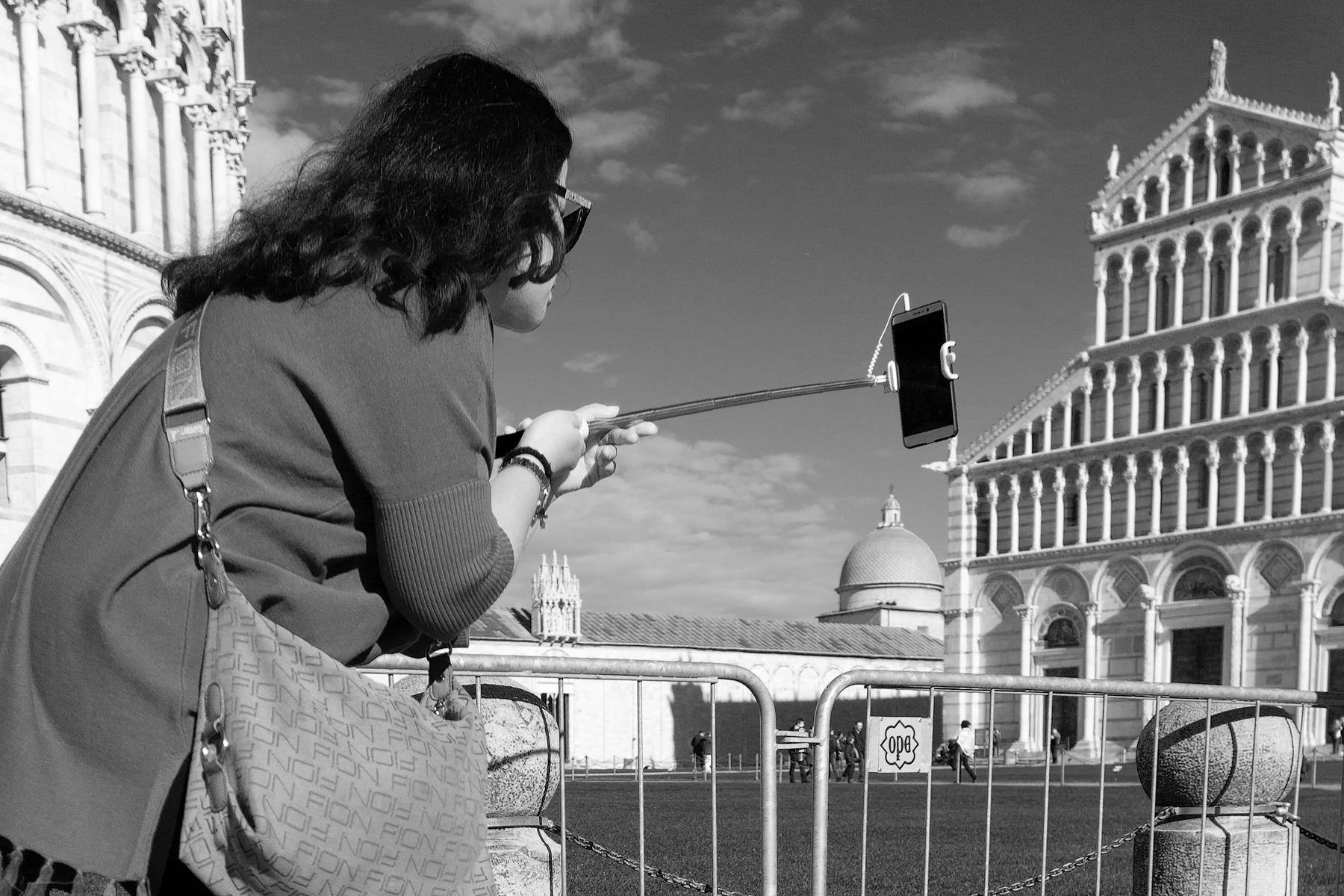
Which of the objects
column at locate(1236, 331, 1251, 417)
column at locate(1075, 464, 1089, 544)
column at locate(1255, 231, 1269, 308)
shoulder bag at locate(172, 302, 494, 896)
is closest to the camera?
shoulder bag at locate(172, 302, 494, 896)

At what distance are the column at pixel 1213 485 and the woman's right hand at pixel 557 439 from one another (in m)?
38.9

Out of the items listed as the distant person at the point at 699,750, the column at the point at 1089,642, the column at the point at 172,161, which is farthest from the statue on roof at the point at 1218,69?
the column at the point at 172,161

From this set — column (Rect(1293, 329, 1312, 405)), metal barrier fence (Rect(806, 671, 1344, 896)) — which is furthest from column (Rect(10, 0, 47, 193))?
column (Rect(1293, 329, 1312, 405))

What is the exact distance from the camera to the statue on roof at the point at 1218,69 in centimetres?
3878

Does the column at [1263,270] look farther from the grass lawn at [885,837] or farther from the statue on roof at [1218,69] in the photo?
the grass lawn at [885,837]

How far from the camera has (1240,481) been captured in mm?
37094

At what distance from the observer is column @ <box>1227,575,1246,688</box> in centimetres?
3628

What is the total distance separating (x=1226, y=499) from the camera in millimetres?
37625

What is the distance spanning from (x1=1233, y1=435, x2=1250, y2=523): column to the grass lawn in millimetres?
16576

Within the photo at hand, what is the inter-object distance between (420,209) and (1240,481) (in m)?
38.9

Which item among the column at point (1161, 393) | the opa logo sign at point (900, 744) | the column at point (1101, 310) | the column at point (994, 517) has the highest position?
the column at point (1101, 310)

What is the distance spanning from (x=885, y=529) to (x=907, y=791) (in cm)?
4562

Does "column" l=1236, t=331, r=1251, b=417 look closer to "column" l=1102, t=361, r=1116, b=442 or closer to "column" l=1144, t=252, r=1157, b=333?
"column" l=1144, t=252, r=1157, b=333

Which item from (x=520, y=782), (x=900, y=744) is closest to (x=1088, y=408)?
(x=900, y=744)
